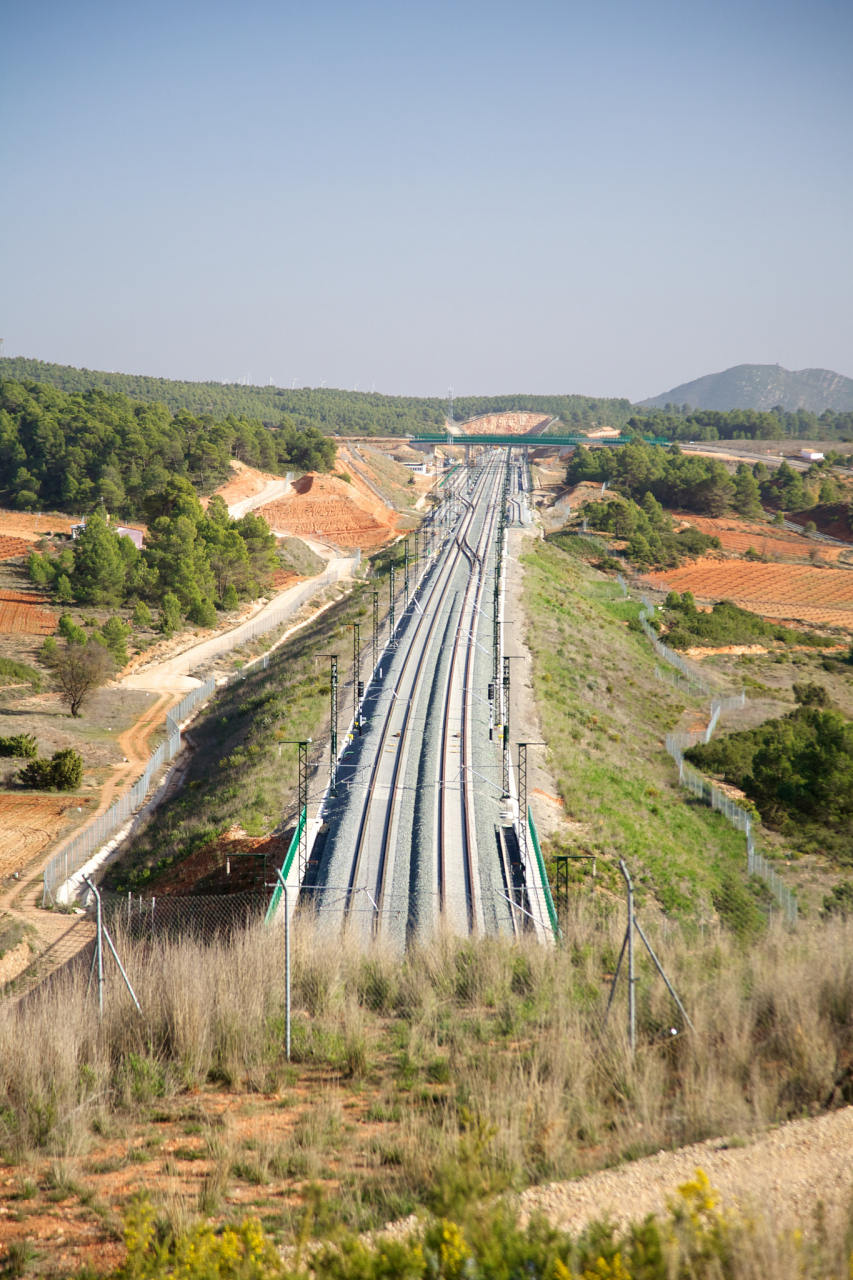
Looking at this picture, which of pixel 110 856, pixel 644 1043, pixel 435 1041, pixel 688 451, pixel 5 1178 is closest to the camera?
pixel 5 1178

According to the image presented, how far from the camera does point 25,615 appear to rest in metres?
62.3

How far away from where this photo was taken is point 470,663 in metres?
40.8

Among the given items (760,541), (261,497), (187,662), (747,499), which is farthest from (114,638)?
(747,499)

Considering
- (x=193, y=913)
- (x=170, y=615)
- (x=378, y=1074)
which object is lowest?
(x=193, y=913)

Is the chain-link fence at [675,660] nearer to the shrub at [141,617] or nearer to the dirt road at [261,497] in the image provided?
the shrub at [141,617]

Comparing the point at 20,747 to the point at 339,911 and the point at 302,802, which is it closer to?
the point at 302,802

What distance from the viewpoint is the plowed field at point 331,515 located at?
330ft

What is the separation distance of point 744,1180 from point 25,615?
6469 cm

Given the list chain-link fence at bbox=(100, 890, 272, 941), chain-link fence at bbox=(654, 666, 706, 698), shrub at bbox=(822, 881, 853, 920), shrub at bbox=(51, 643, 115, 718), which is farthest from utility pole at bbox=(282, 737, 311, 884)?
chain-link fence at bbox=(654, 666, 706, 698)

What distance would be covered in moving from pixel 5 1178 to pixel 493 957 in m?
6.95

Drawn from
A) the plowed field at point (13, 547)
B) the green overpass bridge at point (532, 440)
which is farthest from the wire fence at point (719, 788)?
the green overpass bridge at point (532, 440)

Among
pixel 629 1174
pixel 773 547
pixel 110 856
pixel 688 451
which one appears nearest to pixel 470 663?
pixel 110 856

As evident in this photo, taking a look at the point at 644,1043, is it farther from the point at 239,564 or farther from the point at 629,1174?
the point at 239,564

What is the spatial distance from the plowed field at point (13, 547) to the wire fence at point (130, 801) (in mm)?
27100
